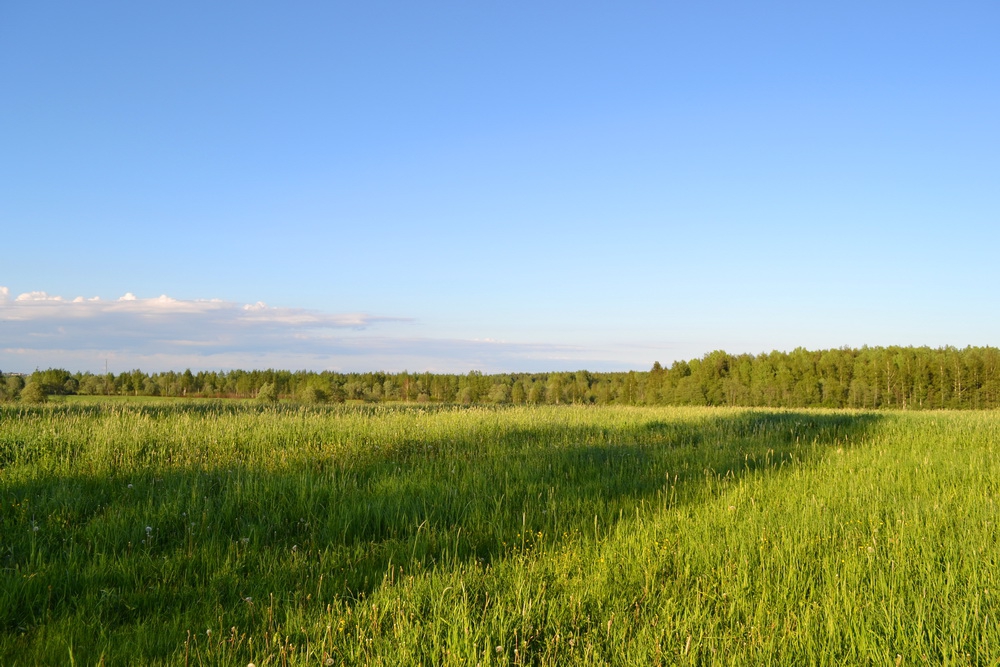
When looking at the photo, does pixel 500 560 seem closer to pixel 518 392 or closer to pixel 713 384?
pixel 713 384

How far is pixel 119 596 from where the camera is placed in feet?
12.1

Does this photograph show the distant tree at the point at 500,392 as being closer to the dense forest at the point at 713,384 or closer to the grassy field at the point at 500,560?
the dense forest at the point at 713,384

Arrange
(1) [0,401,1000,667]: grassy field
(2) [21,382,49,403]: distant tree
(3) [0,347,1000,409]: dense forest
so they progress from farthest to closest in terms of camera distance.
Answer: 1. (3) [0,347,1000,409]: dense forest
2. (2) [21,382,49,403]: distant tree
3. (1) [0,401,1000,667]: grassy field

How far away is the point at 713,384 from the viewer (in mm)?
96000

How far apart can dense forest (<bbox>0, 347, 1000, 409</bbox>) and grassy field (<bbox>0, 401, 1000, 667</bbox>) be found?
51480mm

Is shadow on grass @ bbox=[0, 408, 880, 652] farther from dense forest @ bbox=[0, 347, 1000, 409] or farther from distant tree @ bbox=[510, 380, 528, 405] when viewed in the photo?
distant tree @ bbox=[510, 380, 528, 405]

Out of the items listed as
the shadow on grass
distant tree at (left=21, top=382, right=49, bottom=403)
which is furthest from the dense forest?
the shadow on grass

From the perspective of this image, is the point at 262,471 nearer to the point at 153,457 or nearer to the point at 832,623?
the point at 153,457

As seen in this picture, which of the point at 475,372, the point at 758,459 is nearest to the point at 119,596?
the point at 758,459

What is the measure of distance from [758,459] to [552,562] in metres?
5.52

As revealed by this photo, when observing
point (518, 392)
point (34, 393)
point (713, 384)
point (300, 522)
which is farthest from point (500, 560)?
point (518, 392)

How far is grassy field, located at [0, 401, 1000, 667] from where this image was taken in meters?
2.92

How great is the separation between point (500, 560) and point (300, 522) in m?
2.16

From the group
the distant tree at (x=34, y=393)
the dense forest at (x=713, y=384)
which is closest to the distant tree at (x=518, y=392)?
the dense forest at (x=713, y=384)
